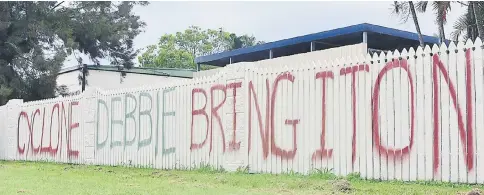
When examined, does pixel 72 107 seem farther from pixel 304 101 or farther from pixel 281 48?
pixel 281 48

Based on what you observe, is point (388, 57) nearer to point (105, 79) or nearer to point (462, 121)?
point (462, 121)

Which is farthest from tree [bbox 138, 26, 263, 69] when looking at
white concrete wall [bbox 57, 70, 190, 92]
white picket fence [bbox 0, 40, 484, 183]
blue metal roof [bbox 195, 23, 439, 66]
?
white picket fence [bbox 0, 40, 484, 183]

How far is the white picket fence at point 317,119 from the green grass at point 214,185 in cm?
29

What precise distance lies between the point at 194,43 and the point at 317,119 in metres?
53.2

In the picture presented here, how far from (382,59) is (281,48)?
55.4 ft

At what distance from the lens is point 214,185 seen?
25.6 feet

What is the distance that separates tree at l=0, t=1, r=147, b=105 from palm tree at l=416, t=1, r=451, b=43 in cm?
1341

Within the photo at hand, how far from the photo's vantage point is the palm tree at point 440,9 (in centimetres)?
1681

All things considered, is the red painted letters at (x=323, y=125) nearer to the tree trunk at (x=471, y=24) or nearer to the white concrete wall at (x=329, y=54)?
the white concrete wall at (x=329, y=54)

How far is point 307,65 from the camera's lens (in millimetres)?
8406

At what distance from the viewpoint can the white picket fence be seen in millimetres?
6578

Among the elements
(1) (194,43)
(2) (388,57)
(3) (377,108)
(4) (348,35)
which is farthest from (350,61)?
(1) (194,43)

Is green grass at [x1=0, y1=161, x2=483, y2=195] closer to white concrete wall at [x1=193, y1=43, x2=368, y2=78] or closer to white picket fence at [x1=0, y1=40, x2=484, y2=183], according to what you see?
white picket fence at [x1=0, y1=40, x2=484, y2=183]

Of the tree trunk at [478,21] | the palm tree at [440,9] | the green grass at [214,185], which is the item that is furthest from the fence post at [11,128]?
the tree trunk at [478,21]
